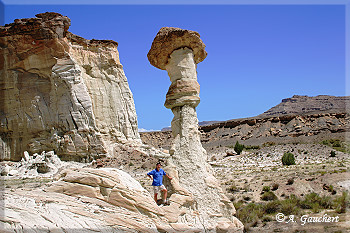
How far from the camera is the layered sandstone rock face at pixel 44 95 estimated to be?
83.1 ft

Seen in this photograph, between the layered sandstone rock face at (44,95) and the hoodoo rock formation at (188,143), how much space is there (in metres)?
16.6

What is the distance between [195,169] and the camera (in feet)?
29.3

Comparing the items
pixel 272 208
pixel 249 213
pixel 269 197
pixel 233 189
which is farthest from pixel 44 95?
pixel 272 208

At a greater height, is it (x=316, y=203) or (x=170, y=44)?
(x=170, y=44)

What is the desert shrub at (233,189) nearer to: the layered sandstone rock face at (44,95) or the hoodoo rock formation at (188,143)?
the hoodoo rock formation at (188,143)

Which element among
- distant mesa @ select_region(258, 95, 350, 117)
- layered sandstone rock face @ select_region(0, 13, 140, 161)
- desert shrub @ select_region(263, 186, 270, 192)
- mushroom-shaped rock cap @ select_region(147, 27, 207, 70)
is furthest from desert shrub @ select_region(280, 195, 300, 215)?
distant mesa @ select_region(258, 95, 350, 117)

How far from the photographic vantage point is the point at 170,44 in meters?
9.75

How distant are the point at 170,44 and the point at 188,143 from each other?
2.95 metres

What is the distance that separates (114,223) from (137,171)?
15783 millimetres

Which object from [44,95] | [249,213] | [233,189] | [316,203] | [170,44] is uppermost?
[44,95]

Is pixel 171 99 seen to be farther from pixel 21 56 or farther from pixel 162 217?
pixel 21 56

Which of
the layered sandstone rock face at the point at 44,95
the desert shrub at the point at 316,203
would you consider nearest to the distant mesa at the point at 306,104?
the layered sandstone rock face at the point at 44,95

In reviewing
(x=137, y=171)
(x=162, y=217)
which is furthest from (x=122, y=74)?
(x=162, y=217)

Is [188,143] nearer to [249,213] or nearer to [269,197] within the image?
[249,213]
